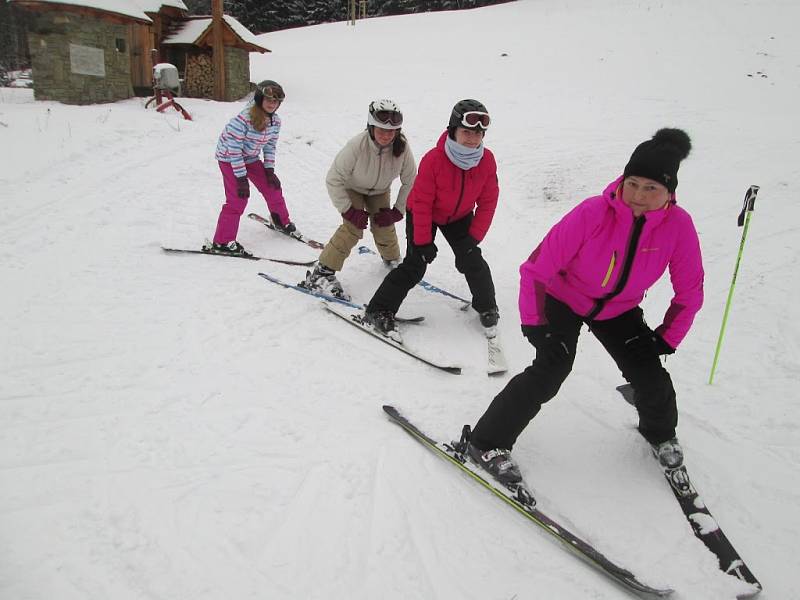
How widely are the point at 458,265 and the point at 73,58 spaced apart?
14279mm

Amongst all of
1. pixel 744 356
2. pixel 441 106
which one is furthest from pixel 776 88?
pixel 744 356

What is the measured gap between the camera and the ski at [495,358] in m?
3.84

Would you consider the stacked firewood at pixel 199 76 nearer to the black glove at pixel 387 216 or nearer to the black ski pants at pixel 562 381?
the black glove at pixel 387 216

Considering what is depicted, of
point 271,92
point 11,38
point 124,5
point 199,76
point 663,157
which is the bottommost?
point 663,157

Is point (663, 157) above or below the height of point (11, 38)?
below

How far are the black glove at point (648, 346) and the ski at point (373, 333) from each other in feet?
4.61

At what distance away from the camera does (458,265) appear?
14.5ft

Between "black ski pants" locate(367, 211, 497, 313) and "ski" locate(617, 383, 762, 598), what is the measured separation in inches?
79.2

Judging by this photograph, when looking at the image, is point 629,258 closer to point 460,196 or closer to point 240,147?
point 460,196

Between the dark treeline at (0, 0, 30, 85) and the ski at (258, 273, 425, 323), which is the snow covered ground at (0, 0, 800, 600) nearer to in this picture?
the ski at (258, 273, 425, 323)

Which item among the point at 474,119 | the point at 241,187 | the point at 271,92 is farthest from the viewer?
the point at 241,187

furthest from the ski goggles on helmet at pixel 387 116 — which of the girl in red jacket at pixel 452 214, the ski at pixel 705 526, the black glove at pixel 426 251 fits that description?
the ski at pixel 705 526

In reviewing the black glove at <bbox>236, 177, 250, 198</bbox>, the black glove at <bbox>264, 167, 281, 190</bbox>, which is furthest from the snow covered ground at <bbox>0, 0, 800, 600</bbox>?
the black glove at <bbox>236, 177, 250, 198</bbox>

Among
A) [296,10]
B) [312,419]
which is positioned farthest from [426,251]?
[296,10]
